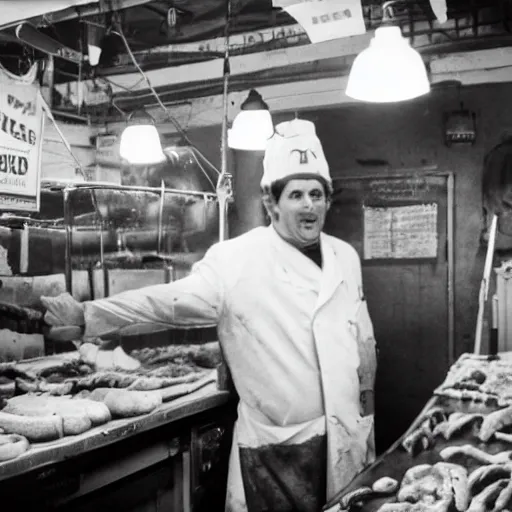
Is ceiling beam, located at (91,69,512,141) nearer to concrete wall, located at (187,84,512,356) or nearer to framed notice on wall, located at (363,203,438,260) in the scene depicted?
concrete wall, located at (187,84,512,356)

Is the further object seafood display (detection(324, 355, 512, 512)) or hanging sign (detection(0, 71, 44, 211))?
hanging sign (detection(0, 71, 44, 211))

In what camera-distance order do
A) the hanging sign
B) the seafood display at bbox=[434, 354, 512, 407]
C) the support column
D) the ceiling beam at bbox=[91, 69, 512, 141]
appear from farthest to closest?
the support column, the ceiling beam at bbox=[91, 69, 512, 141], the hanging sign, the seafood display at bbox=[434, 354, 512, 407]

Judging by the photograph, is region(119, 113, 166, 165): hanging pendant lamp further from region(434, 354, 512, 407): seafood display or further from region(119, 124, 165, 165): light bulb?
region(434, 354, 512, 407): seafood display

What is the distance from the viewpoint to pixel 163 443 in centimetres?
338

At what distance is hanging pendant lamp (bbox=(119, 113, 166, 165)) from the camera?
14.2ft

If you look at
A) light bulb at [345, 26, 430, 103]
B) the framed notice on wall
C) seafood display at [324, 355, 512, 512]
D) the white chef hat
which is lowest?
seafood display at [324, 355, 512, 512]

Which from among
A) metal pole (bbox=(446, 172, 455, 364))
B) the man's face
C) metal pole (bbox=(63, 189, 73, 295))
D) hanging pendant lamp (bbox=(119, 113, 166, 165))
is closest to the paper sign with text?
the man's face

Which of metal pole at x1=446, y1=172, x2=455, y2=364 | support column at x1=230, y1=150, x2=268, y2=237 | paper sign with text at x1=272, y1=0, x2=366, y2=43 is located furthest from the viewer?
support column at x1=230, y1=150, x2=268, y2=237

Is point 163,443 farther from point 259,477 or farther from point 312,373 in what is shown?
point 312,373

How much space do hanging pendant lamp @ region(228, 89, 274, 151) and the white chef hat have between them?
0.47 metres

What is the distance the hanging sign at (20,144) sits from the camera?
11.9 feet

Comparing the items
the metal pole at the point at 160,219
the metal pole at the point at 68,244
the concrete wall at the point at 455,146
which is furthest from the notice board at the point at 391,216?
the metal pole at the point at 68,244

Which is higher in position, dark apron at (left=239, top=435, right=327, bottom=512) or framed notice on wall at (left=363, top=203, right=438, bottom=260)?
framed notice on wall at (left=363, top=203, right=438, bottom=260)

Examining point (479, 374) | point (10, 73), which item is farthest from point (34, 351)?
point (479, 374)
